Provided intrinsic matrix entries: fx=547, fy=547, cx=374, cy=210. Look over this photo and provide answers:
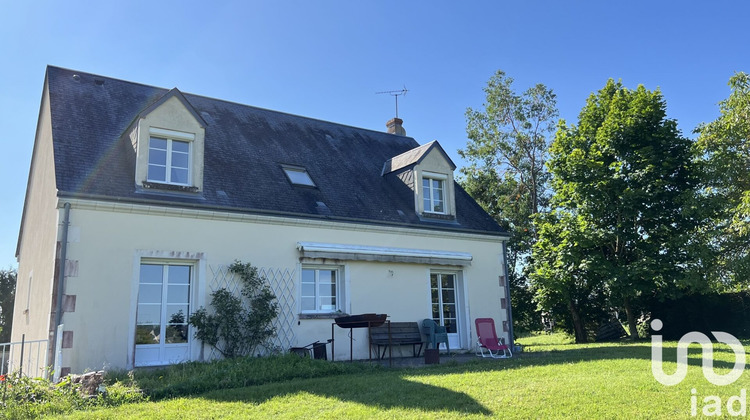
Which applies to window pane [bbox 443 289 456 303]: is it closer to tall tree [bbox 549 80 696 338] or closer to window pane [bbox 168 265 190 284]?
tall tree [bbox 549 80 696 338]

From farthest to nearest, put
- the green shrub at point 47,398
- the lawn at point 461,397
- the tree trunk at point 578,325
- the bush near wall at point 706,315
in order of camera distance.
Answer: the tree trunk at point 578,325, the bush near wall at point 706,315, the green shrub at point 47,398, the lawn at point 461,397

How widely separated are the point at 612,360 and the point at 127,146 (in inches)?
419

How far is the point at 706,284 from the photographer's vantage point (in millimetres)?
16594

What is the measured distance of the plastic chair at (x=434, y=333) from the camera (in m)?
13.1

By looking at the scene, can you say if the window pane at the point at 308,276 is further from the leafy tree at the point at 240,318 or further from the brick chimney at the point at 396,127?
the brick chimney at the point at 396,127

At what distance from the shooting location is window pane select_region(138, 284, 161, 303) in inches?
410

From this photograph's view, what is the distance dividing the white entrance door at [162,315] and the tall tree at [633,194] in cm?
1303

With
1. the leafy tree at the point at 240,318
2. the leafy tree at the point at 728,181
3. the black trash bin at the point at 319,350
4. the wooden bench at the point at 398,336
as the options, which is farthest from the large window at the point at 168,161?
the leafy tree at the point at 728,181

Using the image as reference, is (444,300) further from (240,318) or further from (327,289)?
(240,318)

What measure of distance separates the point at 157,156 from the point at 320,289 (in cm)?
458

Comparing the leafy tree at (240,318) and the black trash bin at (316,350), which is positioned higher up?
the leafy tree at (240,318)

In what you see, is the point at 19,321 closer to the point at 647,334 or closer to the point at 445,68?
the point at 445,68

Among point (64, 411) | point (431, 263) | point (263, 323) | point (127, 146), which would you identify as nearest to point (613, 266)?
point (431, 263)

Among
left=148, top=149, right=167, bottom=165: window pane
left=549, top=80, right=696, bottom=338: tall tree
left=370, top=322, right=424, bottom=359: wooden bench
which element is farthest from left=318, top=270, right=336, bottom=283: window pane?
left=549, top=80, right=696, bottom=338: tall tree
